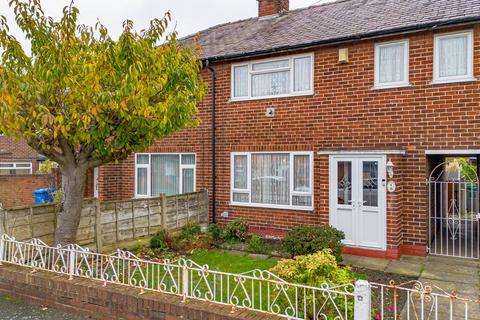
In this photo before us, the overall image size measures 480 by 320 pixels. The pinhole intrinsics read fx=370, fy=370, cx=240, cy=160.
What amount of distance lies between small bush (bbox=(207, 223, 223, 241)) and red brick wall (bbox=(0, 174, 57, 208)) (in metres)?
8.97

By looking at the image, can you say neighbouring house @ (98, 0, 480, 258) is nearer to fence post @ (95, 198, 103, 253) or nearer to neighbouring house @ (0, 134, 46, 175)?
fence post @ (95, 198, 103, 253)

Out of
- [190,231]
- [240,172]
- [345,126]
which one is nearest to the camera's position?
[345,126]

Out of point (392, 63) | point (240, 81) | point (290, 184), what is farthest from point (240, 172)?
point (392, 63)

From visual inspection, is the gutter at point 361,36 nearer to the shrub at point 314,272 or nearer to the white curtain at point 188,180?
the white curtain at point 188,180

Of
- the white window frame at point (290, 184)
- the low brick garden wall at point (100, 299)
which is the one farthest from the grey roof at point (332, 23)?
the low brick garden wall at point (100, 299)

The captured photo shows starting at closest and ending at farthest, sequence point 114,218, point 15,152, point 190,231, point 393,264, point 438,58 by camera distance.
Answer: point 393,264 → point 438,58 → point 114,218 → point 190,231 → point 15,152

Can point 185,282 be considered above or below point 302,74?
below

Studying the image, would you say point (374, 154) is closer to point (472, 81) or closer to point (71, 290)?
point (472, 81)

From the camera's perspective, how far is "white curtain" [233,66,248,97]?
34.2 ft

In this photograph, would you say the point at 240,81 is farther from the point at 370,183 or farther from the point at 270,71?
the point at 370,183

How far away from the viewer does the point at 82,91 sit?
16.7ft

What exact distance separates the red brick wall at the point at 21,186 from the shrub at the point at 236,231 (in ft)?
31.4

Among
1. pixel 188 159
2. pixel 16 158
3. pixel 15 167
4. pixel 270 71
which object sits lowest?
pixel 15 167

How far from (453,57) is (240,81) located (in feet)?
17.2
